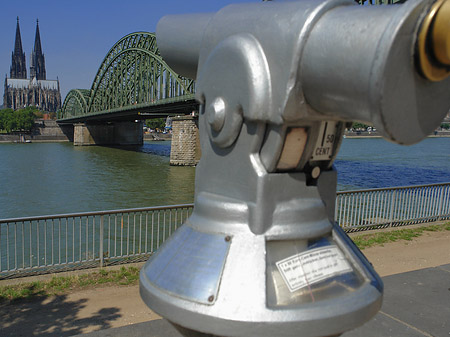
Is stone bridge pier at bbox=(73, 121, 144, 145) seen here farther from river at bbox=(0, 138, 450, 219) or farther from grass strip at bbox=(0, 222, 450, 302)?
grass strip at bbox=(0, 222, 450, 302)

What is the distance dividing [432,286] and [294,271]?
3.39m

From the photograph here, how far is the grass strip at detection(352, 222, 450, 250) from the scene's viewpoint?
850 centimetres

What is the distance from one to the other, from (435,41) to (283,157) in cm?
60

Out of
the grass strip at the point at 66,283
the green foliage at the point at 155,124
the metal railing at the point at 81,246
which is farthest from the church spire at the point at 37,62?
the grass strip at the point at 66,283

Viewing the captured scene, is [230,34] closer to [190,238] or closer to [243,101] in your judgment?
[243,101]

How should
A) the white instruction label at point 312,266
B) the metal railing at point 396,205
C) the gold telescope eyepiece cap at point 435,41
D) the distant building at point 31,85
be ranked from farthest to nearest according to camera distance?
the distant building at point 31,85 → the metal railing at point 396,205 → the white instruction label at point 312,266 → the gold telescope eyepiece cap at point 435,41

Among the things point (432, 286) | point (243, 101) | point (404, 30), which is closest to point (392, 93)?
point (404, 30)

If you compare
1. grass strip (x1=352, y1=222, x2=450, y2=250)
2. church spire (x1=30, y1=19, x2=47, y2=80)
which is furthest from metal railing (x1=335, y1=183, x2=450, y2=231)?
church spire (x1=30, y1=19, x2=47, y2=80)

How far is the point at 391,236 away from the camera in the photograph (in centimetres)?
902

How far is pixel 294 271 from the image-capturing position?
1604mm

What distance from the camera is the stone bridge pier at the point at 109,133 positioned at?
73.2m

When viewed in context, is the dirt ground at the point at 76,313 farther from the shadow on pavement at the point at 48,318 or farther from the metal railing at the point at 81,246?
the metal railing at the point at 81,246

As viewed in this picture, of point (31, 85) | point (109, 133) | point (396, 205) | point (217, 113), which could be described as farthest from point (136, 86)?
point (31, 85)

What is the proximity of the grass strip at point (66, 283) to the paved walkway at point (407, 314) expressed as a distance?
345cm
